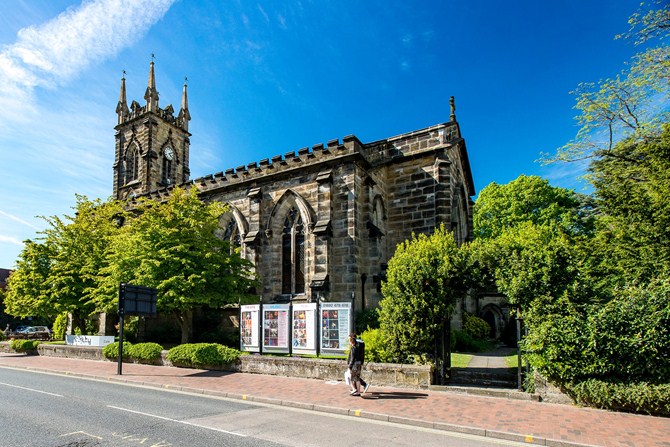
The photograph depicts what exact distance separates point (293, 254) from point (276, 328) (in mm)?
6640

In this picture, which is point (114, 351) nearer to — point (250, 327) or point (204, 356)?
point (204, 356)

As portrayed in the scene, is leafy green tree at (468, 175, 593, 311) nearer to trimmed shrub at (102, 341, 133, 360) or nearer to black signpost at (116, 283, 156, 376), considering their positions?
black signpost at (116, 283, 156, 376)

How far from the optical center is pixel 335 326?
13320mm

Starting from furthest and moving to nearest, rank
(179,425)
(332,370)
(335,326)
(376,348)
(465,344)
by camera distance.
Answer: (465,344) < (335,326) < (332,370) < (376,348) < (179,425)

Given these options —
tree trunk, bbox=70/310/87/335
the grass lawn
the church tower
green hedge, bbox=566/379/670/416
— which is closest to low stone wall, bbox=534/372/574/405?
green hedge, bbox=566/379/670/416

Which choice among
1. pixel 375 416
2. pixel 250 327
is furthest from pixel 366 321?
pixel 375 416

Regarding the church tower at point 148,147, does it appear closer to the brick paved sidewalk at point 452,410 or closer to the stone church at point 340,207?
the stone church at point 340,207

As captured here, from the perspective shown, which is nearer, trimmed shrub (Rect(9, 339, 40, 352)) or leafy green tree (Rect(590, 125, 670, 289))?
leafy green tree (Rect(590, 125, 670, 289))

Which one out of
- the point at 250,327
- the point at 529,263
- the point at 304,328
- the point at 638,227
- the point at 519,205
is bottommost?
the point at 250,327

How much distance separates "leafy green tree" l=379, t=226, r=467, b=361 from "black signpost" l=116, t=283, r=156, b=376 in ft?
31.7

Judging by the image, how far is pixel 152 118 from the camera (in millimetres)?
35688

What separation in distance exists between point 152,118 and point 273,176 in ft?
64.9

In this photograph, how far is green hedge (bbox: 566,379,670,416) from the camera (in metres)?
8.17

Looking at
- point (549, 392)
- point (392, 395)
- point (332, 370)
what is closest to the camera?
point (549, 392)
